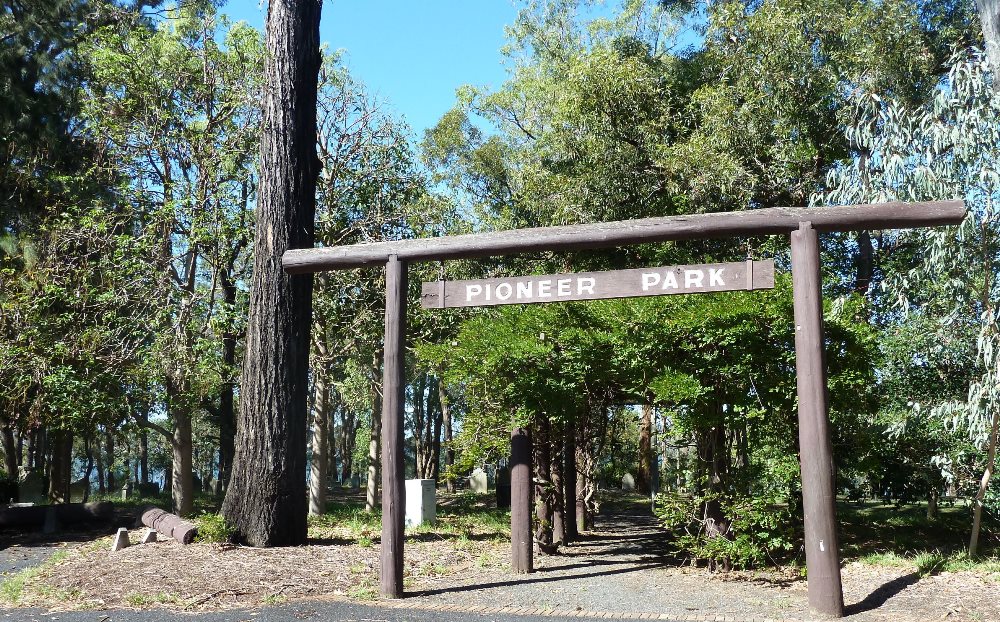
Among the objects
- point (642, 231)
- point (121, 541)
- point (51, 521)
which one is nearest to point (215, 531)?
point (121, 541)

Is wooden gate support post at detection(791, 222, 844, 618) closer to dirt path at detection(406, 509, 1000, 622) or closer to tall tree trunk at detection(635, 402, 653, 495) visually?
dirt path at detection(406, 509, 1000, 622)

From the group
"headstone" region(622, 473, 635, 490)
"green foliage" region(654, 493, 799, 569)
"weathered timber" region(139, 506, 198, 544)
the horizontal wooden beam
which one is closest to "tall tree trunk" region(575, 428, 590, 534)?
"green foliage" region(654, 493, 799, 569)

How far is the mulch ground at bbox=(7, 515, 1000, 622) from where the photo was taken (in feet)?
22.9

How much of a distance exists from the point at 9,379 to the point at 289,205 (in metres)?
8.92

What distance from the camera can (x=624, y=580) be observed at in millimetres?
8383

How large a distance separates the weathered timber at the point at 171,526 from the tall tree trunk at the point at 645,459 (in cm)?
1013

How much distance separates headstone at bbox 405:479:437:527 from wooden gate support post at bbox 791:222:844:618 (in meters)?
7.88

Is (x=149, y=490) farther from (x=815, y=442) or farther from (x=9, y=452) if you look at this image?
(x=815, y=442)

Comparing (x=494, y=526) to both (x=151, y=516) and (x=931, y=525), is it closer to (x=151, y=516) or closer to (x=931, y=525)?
(x=151, y=516)

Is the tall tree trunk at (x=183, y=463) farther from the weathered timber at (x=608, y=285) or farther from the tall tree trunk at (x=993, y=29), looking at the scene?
the tall tree trunk at (x=993, y=29)

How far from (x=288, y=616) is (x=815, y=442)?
4423mm

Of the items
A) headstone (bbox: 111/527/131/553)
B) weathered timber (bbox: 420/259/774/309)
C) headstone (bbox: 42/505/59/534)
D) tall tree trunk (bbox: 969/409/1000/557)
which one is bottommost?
headstone (bbox: 42/505/59/534)

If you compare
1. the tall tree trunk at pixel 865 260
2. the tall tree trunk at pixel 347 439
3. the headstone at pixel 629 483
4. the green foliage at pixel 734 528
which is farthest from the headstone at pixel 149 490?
the green foliage at pixel 734 528

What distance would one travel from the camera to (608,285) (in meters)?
7.39
